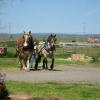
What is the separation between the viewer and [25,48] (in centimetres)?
2903

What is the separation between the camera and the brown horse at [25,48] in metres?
28.9

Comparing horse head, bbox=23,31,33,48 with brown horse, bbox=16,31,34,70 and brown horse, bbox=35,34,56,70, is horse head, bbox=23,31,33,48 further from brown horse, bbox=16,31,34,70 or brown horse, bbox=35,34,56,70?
brown horse, bbox=35,34,56,70

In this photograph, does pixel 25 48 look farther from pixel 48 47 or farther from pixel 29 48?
pixel 48 47

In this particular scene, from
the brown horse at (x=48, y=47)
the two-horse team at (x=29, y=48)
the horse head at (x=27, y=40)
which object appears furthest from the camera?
the brown horse at (x=48, y=47)

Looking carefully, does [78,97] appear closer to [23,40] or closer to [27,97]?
[27,97]

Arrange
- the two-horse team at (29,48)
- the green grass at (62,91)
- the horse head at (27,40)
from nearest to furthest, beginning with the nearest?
1. the green grass at (62,91)
2. the horse head at (27,40)
3. the two-horse team at (29,48)

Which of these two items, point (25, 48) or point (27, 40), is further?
point (25, 48)

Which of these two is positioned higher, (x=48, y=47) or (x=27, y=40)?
(x=27, y=40)

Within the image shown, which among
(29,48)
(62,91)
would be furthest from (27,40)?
(62,91)

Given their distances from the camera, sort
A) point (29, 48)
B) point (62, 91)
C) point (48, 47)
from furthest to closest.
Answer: point (48, 47) < point (29, 48) < point (62, 91)

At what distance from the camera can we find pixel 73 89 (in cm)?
1875

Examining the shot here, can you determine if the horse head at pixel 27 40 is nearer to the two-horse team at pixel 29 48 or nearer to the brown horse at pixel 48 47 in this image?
the two-horse team at pixel 29 48

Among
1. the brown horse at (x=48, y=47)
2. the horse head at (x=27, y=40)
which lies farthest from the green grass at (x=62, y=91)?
the brown horse at (x=48, y=47)

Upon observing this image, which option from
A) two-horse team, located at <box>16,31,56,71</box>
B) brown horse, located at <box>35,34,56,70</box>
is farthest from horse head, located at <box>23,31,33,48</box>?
brown horse, located at <box>35,34,56,70</box>
